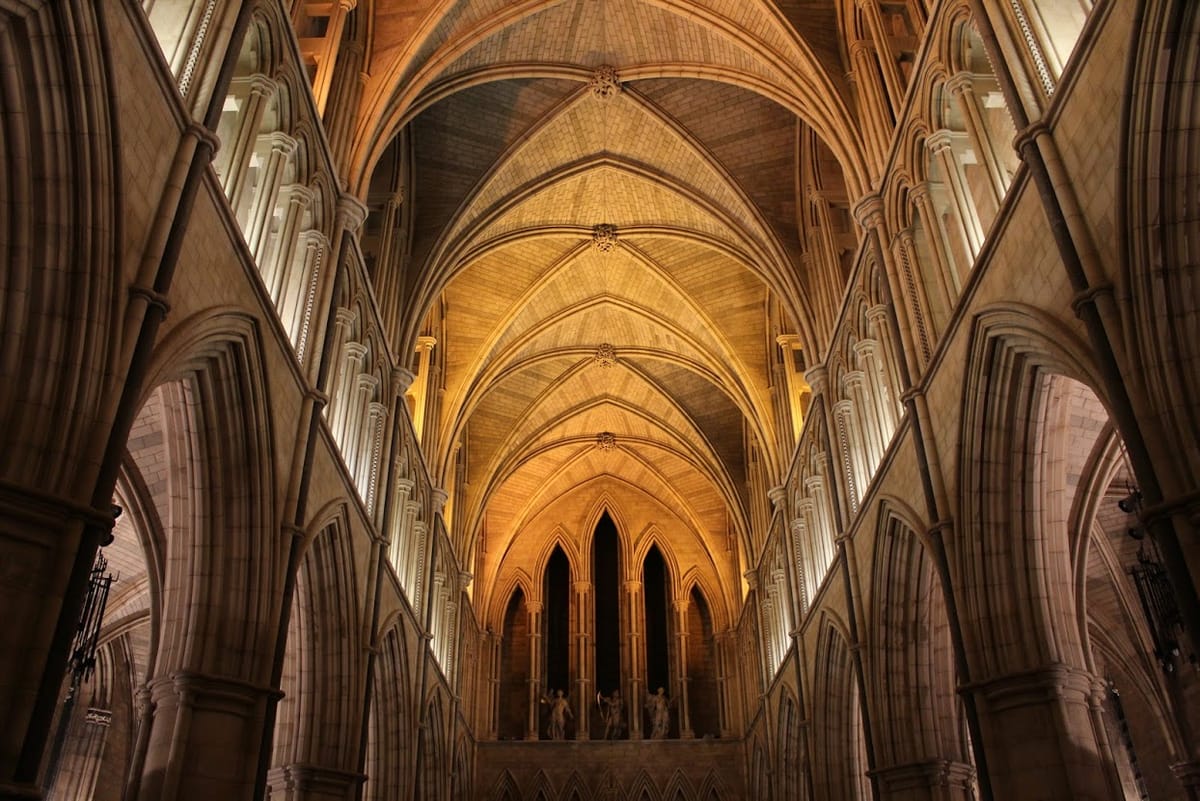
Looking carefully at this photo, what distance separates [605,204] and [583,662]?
15693 millimetres

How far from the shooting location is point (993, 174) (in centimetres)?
1177

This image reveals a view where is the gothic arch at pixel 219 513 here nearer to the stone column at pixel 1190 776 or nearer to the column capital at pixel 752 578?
the stone column at pixel 1190 776

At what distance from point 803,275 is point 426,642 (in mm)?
10545

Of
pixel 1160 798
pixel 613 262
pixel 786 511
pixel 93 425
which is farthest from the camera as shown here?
pixel 613 262

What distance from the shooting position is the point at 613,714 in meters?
32.8

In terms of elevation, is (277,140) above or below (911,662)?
above

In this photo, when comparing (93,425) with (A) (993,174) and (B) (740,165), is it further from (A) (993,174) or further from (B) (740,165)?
(B) (740,165)

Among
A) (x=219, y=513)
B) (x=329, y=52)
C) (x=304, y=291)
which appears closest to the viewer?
(x=219, y=513)

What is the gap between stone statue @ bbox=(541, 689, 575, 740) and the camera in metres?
32.4

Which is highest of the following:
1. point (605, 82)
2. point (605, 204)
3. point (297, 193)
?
point (605, 204)

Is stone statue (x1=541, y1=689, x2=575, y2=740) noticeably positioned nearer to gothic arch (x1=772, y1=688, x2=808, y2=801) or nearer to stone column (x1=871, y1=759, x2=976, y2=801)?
gothic arch (x1=772, y1=688, x2=808, y2=801)

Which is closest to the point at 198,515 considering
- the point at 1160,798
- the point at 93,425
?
the point at 93,425

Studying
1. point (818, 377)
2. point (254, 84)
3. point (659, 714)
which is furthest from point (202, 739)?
point (659, 714)

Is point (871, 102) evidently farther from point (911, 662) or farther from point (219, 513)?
point (219, 513)
